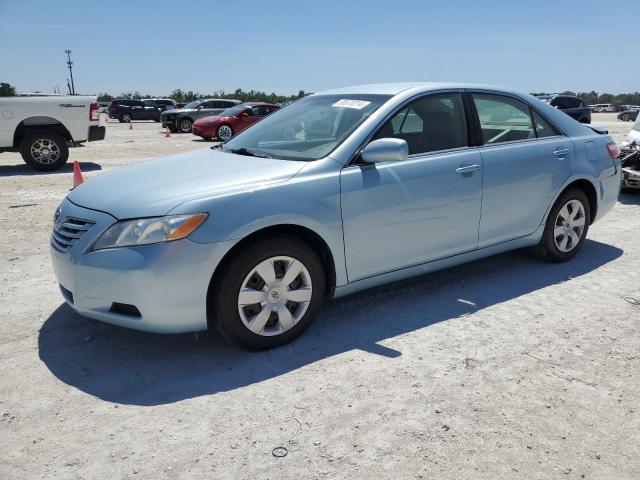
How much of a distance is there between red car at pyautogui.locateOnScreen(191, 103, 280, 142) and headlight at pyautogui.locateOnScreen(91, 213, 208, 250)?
17.6 meters

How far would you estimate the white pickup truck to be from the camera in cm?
1109

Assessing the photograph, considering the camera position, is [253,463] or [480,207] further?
[480,207]

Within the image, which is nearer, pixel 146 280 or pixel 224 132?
pixel 146 280

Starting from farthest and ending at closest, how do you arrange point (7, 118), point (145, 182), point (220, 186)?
point (7, 118), point (145, 182), point (220, 186)

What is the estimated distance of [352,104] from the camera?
411cm

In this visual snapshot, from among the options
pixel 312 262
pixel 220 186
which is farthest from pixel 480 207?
pixel 220 186

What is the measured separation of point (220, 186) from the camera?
323 centimetres

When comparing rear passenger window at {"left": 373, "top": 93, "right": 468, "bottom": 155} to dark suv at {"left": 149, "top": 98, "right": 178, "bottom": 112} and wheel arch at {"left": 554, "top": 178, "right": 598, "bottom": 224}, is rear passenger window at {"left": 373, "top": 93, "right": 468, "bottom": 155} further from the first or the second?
dark suv at {"left": 149, "top": 98, "right": 178, "bottom": 112}

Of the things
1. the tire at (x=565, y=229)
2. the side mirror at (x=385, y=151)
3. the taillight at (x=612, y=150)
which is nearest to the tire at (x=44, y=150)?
the side mirror at (x=385, y=151)

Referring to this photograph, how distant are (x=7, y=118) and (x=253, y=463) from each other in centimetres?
1105

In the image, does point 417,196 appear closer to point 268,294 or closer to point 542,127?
point 268,294

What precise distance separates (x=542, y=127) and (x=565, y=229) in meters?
0.95

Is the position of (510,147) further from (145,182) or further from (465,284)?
(145,182)

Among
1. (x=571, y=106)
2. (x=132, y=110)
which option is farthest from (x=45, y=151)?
(x=132, y=110)
